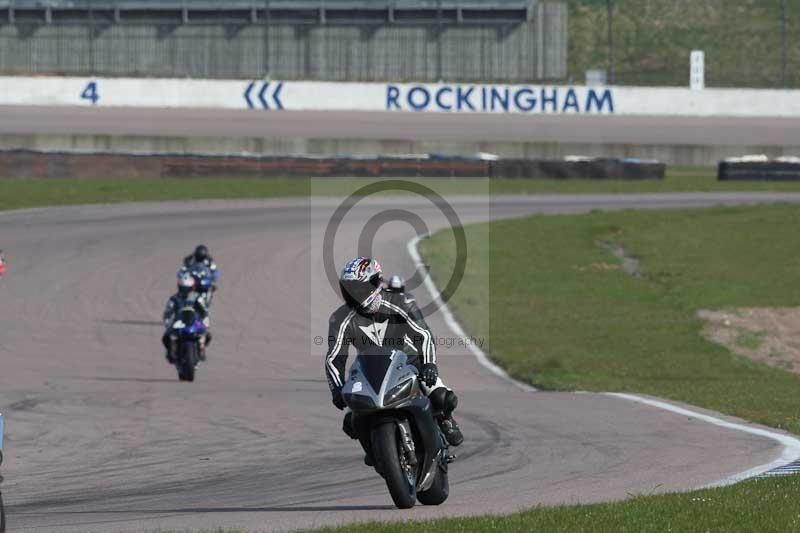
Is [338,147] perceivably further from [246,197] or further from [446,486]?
[446,486]

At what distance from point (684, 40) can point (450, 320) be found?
151ft

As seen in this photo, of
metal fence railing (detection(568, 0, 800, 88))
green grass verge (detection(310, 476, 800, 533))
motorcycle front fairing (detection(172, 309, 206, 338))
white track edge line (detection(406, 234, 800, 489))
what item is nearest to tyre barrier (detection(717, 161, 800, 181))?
metal fence railing (detection(568, 0, 800, 88))

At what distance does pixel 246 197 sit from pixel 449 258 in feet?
36.5

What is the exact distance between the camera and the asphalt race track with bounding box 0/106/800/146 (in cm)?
5278

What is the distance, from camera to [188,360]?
1830 cm

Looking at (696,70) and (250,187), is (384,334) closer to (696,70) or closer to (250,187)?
(250,187)

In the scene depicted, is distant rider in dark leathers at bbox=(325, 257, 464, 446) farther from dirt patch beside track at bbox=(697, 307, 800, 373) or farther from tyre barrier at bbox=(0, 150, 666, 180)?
tyre barrier at bbox=(0, 150, 666, 180)

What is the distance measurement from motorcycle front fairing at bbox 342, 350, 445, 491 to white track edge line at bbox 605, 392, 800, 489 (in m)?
2.16

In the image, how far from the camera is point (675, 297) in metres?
26.8

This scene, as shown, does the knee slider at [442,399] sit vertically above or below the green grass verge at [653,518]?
above

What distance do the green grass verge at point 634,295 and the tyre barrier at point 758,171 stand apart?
798cm

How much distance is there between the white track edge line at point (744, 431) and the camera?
10.6 m

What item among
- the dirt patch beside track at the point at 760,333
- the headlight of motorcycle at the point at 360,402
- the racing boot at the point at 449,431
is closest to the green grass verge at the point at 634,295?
the dirt patch beside track at the point at 760,333

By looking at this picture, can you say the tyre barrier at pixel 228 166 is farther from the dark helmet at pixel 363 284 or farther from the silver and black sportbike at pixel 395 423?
the silver and black sportbike at pixel 395 423
